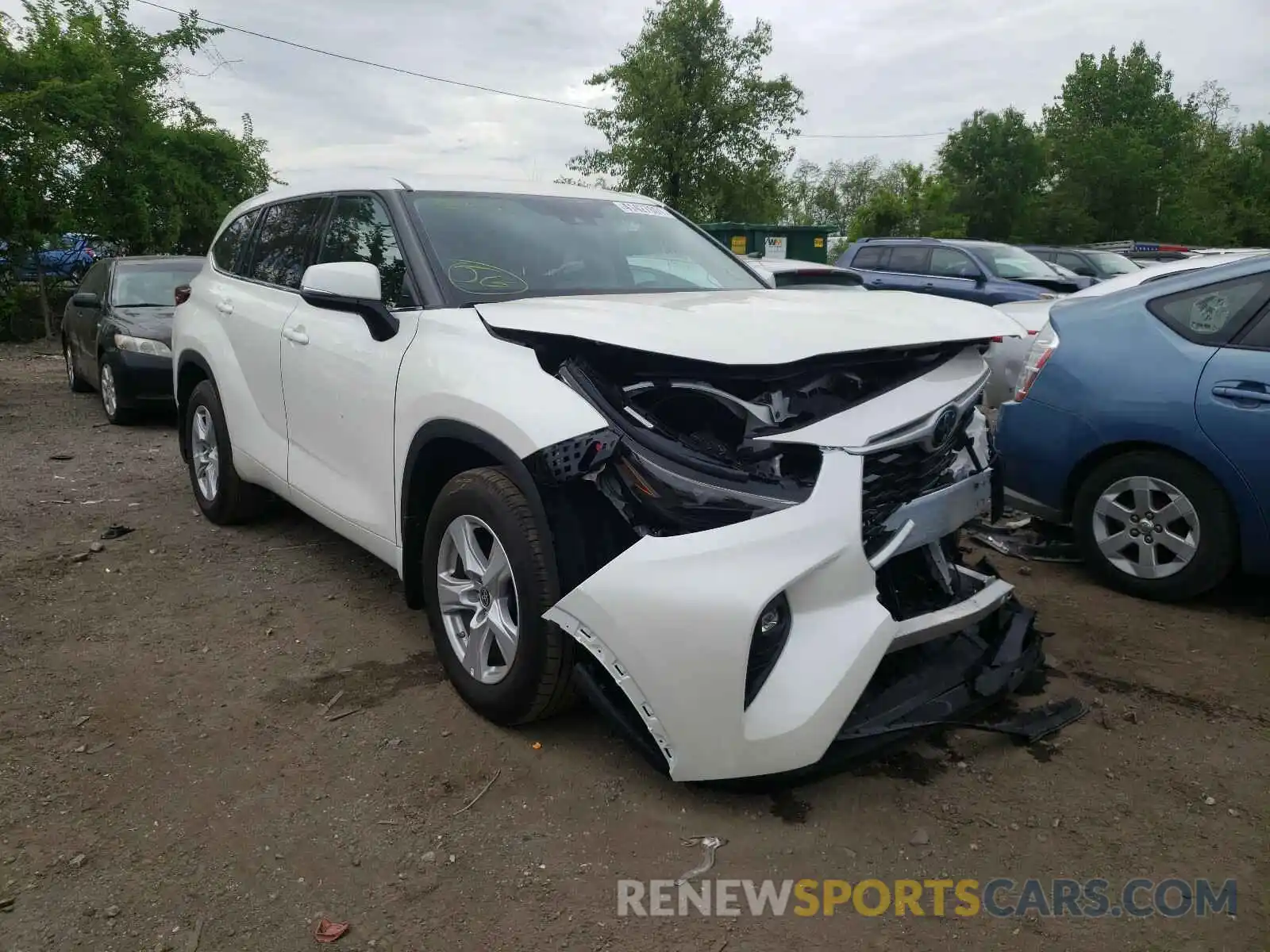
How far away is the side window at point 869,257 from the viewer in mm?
14844

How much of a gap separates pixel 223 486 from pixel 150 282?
5389 millimetres

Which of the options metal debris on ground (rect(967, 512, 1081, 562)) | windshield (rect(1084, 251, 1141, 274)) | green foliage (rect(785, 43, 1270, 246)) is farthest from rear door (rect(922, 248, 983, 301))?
green foliage (rect(785, 43, 1270, 246))

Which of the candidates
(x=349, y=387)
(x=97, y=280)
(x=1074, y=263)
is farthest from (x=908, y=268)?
(x=349, y=387)

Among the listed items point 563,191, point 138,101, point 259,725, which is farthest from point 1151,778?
point 138,101

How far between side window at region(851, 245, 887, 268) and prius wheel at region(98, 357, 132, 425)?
34.5ft

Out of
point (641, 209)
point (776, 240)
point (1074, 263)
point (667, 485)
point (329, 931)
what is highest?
point (776, 240)

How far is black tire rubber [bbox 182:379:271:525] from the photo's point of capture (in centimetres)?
518

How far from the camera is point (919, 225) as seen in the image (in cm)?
3872

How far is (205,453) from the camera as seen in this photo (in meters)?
5.62

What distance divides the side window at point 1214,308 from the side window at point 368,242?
3.45 metres

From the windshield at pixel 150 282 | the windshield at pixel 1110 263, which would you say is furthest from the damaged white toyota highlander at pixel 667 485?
the windshield at pixel 1110 263

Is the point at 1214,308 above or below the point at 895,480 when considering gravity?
above

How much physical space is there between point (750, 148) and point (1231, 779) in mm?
29678

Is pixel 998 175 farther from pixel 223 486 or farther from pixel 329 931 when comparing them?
pixel 329 931
